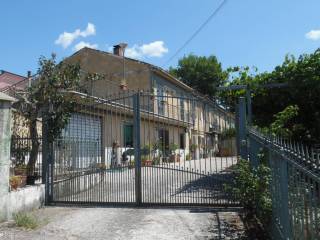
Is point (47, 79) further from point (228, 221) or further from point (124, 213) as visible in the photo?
point (228, 221)

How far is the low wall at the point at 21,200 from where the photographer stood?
26.0ft

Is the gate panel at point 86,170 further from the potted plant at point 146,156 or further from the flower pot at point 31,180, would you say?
the flower pot at point 31,180

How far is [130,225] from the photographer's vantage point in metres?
7.54

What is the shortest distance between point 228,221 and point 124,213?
230 cm

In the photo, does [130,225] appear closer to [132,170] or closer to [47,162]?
[132,170]

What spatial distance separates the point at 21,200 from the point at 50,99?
9.40ft

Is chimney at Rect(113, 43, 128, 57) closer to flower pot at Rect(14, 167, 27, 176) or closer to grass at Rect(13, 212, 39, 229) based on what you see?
flower pot at Rect(14, 167, 27, 176)

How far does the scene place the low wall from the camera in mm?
7927

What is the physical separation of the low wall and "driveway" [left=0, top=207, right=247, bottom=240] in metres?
0.27

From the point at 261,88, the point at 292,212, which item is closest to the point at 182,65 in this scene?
the point at 261,88

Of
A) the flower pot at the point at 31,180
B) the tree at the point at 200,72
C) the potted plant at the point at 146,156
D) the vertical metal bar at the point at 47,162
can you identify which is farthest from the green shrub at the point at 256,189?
the tree at the point at 200,72

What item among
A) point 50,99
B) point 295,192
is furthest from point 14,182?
point 295,192

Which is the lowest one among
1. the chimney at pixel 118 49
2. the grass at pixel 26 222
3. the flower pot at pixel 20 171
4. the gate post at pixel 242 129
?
the grass at pixel 26 222

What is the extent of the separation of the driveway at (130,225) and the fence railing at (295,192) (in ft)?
4.82
